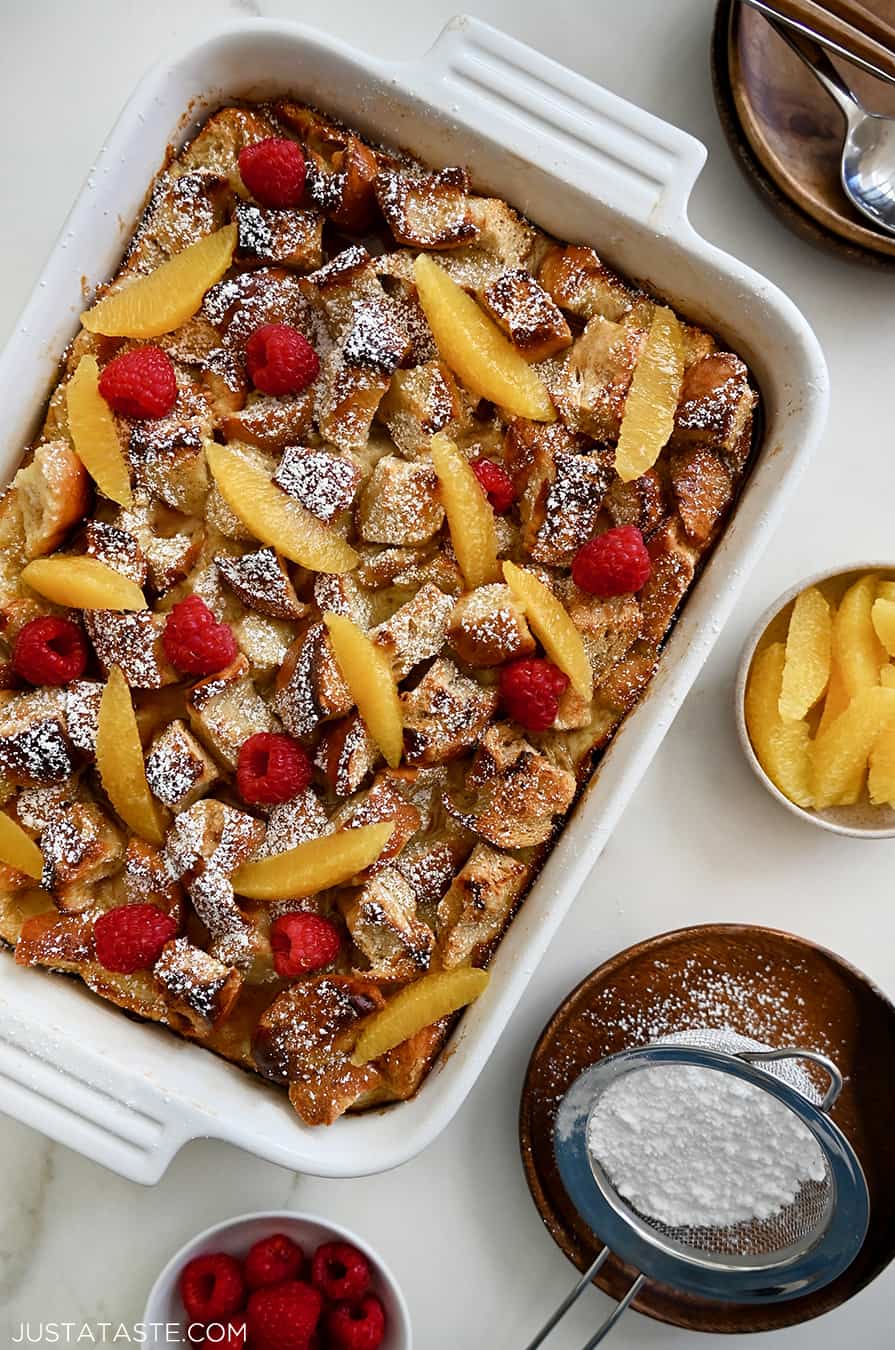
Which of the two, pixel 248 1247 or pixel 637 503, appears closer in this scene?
pixel 637 503

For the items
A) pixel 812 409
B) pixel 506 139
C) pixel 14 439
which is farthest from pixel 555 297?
pixel 14 439

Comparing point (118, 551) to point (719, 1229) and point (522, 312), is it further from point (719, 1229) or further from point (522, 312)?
point (719, 1229)

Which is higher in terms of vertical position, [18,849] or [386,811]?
[386,811]

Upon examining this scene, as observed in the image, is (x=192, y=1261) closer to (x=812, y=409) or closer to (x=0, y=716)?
(x=0, y=716)

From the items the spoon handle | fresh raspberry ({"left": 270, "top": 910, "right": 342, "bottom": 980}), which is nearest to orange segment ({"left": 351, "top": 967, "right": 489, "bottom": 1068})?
fresh raspberry ({"left": 270, "top": 910, "right": 342, "bottom": 980})

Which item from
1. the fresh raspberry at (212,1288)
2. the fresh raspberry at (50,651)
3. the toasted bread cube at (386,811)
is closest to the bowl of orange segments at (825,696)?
the toasted bread cube at (386,811)

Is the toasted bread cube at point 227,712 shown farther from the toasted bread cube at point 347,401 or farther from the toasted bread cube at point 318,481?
the toasted bread cube at point 347,401

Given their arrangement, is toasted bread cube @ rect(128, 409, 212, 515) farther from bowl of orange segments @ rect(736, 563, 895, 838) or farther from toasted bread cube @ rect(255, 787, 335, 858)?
bowl of orange segments @ rect(736, 563, 895, 838)

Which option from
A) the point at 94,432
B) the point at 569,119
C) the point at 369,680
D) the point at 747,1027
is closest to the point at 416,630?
the point at 369,680
